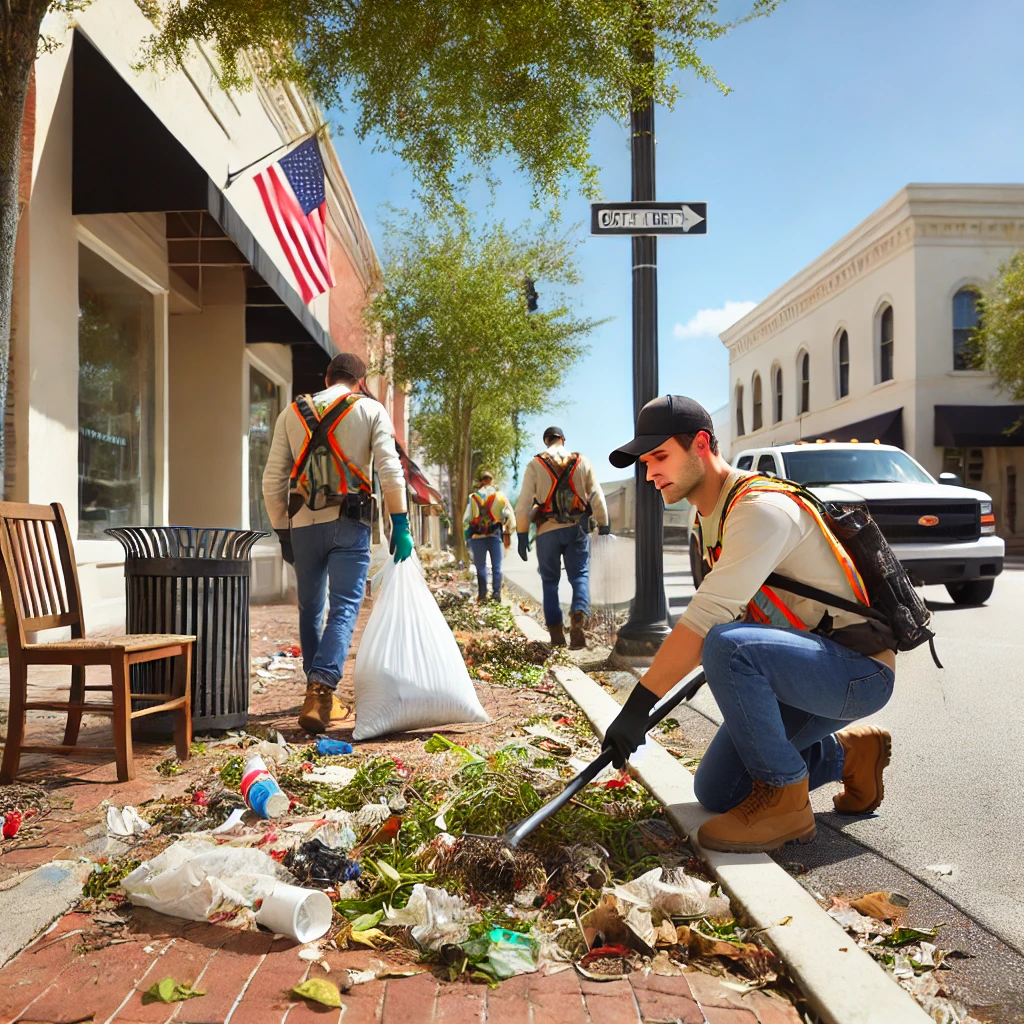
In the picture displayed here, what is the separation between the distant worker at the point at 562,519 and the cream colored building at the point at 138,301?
347 cm

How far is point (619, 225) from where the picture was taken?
7.42 metres

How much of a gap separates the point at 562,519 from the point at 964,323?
25366 millimetres

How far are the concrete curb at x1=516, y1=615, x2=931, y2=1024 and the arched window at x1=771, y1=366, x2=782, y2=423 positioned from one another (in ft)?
123

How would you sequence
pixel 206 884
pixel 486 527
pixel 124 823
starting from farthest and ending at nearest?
1. pixel 486 527
2. pixel 124 823
3. pixel 206 884

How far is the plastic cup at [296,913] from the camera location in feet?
8.76

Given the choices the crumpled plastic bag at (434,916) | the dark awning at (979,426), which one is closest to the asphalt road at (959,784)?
the crumpled plastic bag at (434,916)

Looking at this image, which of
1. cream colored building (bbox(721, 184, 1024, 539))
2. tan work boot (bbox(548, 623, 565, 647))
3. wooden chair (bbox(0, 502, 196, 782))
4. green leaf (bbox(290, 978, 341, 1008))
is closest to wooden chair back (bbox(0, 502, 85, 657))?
wooden chair (bbox(0, 502, 196, 782))

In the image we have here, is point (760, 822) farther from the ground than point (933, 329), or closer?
closer

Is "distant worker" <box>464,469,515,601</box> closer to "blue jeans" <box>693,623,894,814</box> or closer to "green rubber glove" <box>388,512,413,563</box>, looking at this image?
Result: "green rubber glove" <box>388,512,413,563</box>

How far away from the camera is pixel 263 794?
372 cm

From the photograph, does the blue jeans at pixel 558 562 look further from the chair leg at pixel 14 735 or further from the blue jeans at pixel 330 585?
the chair leg at pixel 14 735

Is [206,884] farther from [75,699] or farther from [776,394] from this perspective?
[776,394]

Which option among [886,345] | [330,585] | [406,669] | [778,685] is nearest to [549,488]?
[330,585]

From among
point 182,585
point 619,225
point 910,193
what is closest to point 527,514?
point 619,225
